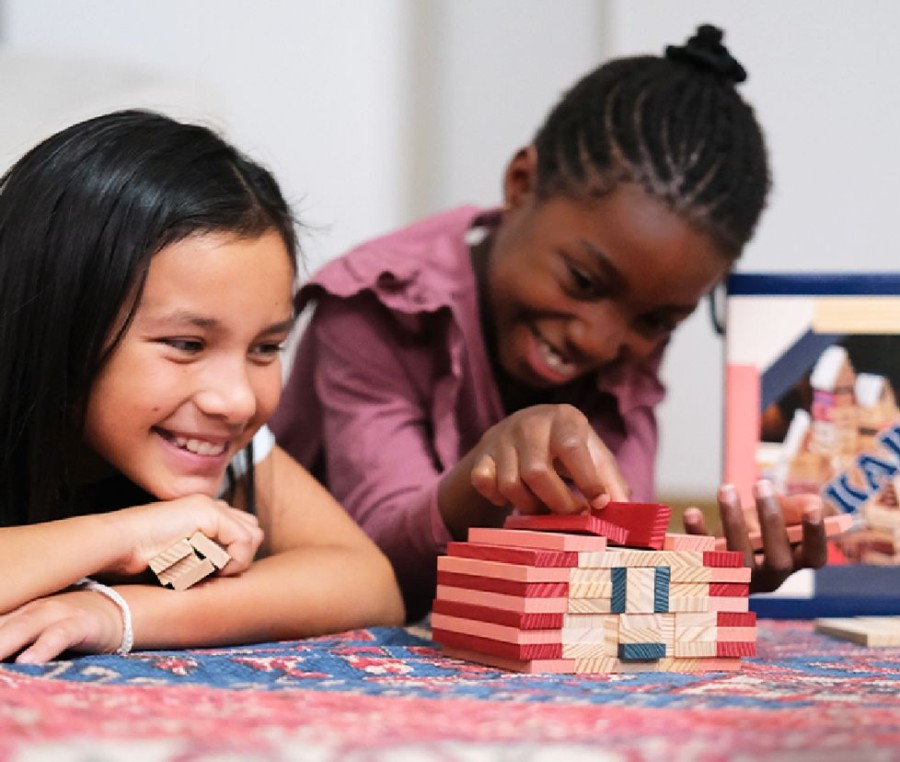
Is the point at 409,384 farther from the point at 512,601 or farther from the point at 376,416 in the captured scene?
the point at 512,601

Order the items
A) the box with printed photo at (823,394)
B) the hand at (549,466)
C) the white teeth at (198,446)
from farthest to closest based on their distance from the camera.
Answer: the box with printed photo at (823,394), the white teeth at (198,446), the hand at (549,466)

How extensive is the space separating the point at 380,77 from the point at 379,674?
147 centimetres

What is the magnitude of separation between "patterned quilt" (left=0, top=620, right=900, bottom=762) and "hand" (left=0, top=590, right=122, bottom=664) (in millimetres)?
13

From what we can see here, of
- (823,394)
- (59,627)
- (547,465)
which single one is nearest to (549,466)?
(547,465)

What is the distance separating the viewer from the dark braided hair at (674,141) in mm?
1318

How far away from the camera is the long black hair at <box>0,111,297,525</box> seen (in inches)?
39.2

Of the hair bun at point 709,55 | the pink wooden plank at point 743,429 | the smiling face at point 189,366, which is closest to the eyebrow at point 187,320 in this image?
the smiling face at point 189,366

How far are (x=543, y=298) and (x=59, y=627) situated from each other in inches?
26.0

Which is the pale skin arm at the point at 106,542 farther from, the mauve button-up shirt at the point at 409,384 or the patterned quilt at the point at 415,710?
the mauve button-up shirt at the point at 409,384

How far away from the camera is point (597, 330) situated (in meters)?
1.30

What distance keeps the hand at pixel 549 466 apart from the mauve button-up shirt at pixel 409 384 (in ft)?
1.15

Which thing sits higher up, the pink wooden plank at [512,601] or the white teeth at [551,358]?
the white teeth at [551,358]

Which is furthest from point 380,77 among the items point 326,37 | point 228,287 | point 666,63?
point 228,287

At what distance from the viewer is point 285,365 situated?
6.87 ft
